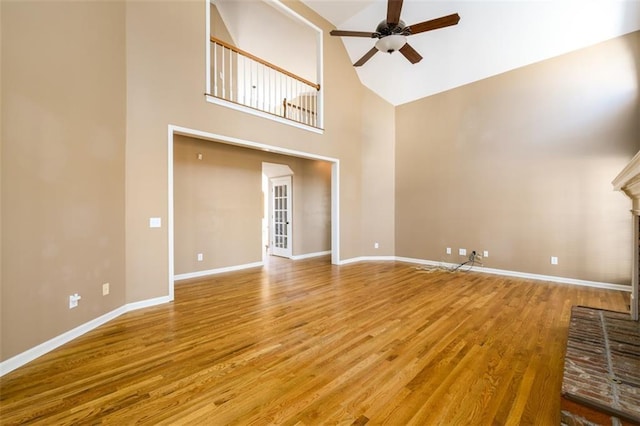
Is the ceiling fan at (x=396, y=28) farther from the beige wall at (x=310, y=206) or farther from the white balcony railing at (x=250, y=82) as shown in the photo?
the beige wall at (x=310, y=206)

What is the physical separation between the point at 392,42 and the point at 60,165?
3.84 meters

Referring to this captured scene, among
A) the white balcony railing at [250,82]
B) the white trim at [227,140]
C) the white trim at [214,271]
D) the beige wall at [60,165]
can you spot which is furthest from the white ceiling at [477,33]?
the white trim at [214,271]

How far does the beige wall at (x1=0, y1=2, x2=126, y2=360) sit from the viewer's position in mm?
2025

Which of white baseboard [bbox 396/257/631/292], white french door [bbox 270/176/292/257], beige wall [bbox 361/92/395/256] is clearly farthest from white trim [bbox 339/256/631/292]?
white french door [bbox 270/176/292/257]

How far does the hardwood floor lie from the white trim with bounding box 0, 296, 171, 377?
7cm

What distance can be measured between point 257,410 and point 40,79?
10.0 feet

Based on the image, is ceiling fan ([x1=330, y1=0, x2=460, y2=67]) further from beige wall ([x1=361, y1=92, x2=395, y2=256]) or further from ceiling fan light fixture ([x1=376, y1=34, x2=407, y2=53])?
beige wall ([x1=361, y1=92, x2=395, y2=256])

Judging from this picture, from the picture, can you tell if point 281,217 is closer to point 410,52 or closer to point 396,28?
point 410,52

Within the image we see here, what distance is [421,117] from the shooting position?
6.14 meters

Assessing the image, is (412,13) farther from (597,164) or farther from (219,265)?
(219,265)

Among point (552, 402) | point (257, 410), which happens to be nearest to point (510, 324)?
point (552, 402)

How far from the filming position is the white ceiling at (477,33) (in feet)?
12.9

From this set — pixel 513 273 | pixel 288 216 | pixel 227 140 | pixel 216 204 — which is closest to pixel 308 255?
pixel 288 216

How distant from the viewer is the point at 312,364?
2068mm
